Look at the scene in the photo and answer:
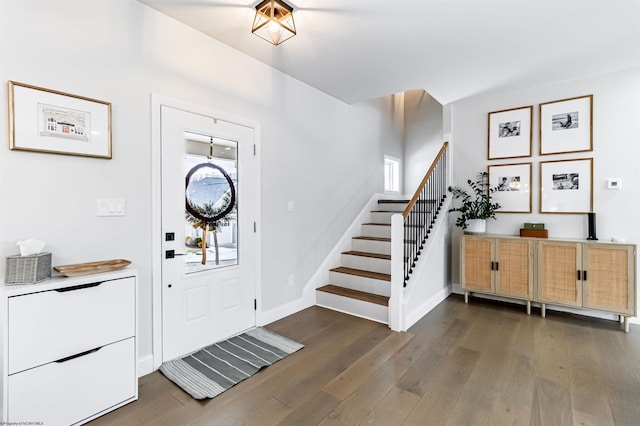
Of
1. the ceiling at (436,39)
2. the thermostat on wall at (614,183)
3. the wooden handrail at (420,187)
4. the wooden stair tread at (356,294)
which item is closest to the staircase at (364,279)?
the wooden stair tread at (356,294)

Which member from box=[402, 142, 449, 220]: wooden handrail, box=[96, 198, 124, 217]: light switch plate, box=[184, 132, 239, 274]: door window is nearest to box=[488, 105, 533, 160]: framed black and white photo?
box=[402, 142, 449, 220]: wooden handrail

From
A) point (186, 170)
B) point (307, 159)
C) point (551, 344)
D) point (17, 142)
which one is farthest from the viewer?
point (307, 159)

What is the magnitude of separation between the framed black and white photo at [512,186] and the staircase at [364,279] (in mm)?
1428

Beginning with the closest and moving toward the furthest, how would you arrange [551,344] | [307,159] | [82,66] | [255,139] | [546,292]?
[82,66] < [551,344] < [255,139] < [546,292] < [307,159]

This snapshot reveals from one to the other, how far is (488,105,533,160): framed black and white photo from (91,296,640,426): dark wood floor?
2199 mm

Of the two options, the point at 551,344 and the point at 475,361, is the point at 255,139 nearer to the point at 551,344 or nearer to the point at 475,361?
the point at 475,361

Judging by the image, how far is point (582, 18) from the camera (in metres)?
2.37

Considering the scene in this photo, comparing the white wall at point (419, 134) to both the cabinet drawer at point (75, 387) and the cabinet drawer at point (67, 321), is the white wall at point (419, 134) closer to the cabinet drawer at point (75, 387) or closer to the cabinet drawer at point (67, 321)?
the cabinet drawer at point (67, 321)

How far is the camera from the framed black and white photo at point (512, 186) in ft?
12.7

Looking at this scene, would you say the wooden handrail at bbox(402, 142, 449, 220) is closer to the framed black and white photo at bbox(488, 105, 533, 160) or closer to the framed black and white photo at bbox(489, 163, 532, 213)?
the framed black and white photo at bbox(488, 105, 533, 160)

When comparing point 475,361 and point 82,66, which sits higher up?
point 82,66

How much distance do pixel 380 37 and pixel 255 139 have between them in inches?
60.1

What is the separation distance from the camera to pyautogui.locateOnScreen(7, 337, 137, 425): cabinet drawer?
1554mm

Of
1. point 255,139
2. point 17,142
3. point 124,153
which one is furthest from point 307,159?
point 17,142
